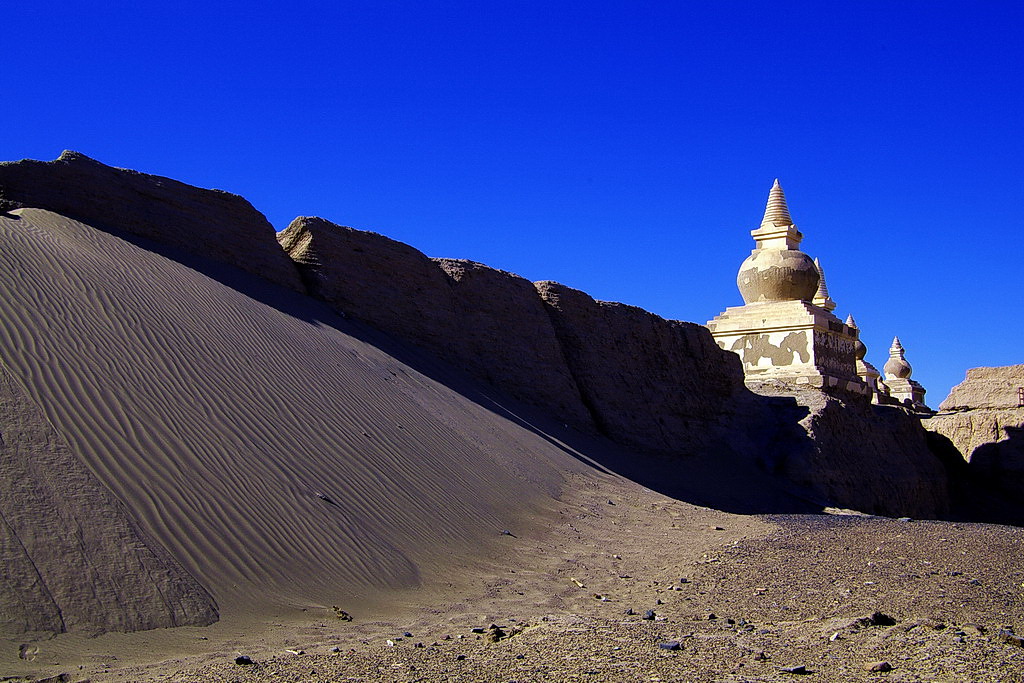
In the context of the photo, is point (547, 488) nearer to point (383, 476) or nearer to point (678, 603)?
point (383, 476)

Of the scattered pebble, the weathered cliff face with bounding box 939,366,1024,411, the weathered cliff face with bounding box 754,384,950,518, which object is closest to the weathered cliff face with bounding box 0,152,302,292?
the weathered cliff face with bounding box 754,384,950,518

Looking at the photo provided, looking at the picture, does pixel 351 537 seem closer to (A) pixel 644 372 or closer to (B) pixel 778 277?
(A) pixel 644 372

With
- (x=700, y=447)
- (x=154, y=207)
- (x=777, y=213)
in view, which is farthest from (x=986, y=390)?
(x=154, y=207)

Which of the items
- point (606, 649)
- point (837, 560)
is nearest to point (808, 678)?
point (606, 649)

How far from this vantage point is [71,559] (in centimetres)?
573

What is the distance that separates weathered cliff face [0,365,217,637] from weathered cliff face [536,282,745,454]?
9624mm

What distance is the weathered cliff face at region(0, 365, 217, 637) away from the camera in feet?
17.7

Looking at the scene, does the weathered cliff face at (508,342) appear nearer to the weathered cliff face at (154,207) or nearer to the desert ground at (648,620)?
the weathered cliff face at (154,207)

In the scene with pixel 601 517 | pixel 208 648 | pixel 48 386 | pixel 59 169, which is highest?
pixel 59 169

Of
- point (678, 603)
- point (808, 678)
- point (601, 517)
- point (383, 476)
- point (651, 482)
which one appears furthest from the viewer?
point (651, 482)

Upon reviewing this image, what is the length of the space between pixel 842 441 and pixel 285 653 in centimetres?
1308

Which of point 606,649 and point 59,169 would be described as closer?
point 606,649

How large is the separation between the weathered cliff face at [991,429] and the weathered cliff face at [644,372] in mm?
5737

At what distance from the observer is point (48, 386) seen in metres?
7.37
